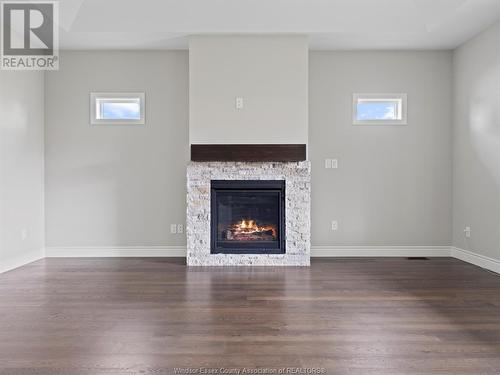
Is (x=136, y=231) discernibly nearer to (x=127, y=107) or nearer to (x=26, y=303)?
(x=127, y=107)

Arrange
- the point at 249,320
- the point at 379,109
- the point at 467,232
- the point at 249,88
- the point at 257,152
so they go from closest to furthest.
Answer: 1. the point at 249,320
2. the point at 257,152
3. the point at 249,88
4. the point at 467,232
5. the point at 379,109

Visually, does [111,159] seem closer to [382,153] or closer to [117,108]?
[117,108]

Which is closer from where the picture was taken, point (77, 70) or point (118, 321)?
point (118, 321)

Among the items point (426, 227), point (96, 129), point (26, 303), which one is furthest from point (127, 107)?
point (426, 227)

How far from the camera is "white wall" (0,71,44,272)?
4.62 meters

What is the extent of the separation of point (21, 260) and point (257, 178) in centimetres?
305

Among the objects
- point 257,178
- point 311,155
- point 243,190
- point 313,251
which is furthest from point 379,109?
point 243,190

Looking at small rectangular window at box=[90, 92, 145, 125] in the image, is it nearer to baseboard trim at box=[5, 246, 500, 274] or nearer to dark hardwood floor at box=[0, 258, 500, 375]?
baseboard trim at box=[5, 246, 500, 274]

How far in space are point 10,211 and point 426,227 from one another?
5321mm

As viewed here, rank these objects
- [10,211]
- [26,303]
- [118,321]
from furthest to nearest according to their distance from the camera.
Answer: [10,211]
[26,303]
[118,321]

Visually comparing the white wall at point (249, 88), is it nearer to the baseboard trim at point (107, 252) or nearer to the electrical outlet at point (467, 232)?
the baseboard trim at point (107, 252)

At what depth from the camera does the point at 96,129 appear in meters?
5.50

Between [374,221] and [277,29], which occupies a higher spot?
[277,29]

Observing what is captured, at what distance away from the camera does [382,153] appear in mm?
5535
